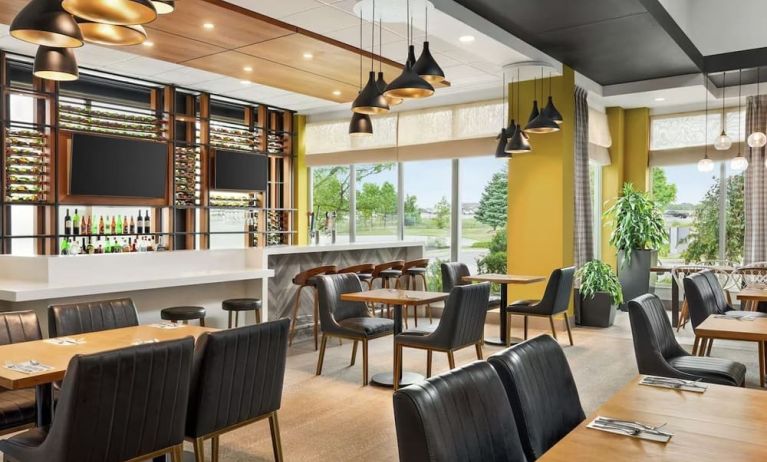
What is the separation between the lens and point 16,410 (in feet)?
10.5

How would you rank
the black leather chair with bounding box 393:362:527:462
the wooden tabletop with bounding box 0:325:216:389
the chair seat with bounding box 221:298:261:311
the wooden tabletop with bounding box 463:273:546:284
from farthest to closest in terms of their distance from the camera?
the wooden tabletop with bounding box 463:273:546:284, the chair seat with bounding box 221:298:261:311, the wooden tabletop with bounding box 0:325:216:389, the black leather chair with bounding box 393:362:527:462

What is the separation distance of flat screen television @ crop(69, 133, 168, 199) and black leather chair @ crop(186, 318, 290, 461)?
5.65 m

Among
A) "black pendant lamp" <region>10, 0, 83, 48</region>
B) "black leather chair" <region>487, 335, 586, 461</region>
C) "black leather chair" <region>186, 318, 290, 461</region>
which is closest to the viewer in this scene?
"black leather chair" <region>487, 335, 586, 461</region>

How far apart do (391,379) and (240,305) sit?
5.28 feet

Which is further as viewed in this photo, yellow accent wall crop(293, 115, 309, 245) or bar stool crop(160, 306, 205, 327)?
yellow accent wall crop(293, 115, 309, 245)

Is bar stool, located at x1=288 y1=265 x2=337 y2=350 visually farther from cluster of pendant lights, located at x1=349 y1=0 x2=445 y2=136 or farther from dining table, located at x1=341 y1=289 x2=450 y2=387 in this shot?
cluster of pendant lights, located at x1=349 y1=0 x2=445 y2=136

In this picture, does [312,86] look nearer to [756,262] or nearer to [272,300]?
[272,300]

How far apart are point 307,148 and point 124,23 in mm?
8719

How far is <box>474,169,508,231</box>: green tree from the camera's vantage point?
10000 millimetres

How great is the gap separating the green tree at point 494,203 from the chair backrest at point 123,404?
7764mm

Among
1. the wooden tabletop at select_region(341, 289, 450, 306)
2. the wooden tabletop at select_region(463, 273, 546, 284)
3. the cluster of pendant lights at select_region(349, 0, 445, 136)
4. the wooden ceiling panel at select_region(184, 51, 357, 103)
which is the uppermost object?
the wooden ceiling panel at select_region(184, 51, 357, 103)

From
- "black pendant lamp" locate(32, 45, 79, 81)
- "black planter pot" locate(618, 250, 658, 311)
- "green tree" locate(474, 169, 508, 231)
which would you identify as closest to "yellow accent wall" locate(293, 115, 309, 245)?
"green tree" locate(474, 169, 508, 231)

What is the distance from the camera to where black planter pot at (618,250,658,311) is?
947 centimetres

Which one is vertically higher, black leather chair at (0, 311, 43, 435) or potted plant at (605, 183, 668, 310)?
potted plant at (605, 183, 668, 310)
